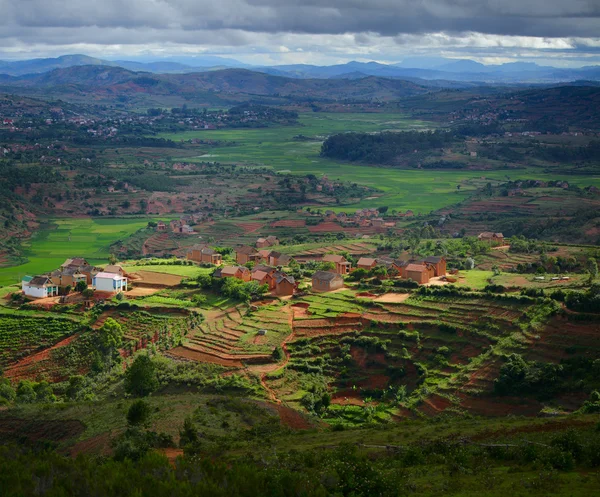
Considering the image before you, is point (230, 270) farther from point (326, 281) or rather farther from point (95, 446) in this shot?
point (95, 446)

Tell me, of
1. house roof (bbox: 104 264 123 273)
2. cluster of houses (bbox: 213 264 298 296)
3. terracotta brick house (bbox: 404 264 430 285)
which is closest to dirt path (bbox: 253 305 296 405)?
cluster of houses (bbox: 213 264 298 296)

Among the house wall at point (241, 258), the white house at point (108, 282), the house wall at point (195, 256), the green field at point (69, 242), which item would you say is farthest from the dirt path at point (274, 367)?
the green field at point (69, 242)

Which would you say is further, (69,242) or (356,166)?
(356,166)

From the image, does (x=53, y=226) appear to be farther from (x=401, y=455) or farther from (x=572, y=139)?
(x=572, y=139)

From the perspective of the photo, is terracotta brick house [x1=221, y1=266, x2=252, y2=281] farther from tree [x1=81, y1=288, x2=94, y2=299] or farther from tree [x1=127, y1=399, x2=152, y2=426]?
tree [x1=127, y1=399, x2=152, y2=426]

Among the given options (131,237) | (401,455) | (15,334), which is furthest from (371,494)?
(131,237)

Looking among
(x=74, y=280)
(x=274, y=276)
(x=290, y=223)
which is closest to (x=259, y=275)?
(x=274, y=276)
